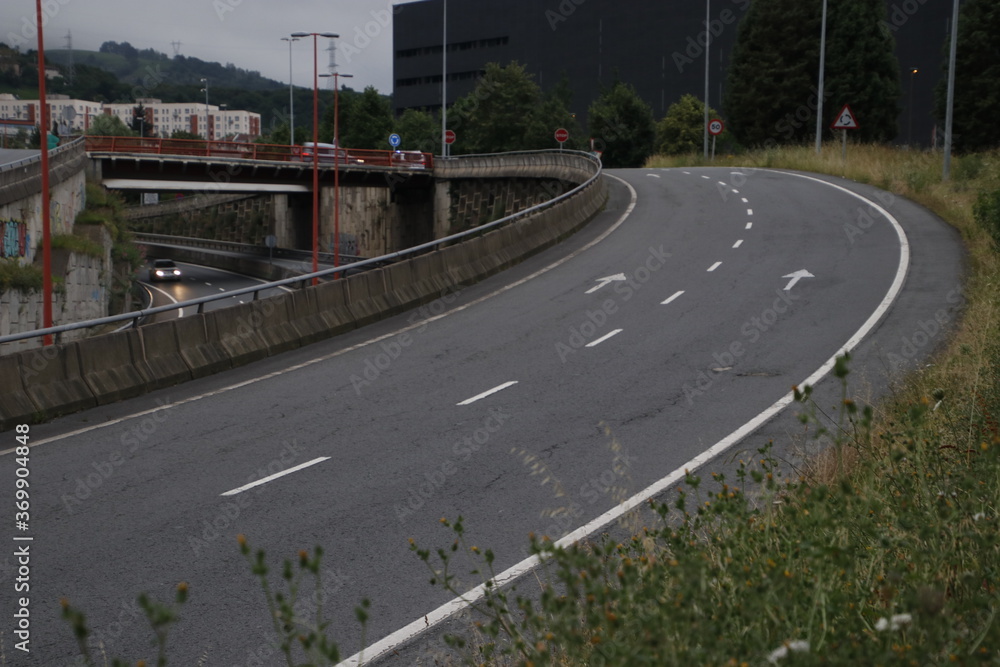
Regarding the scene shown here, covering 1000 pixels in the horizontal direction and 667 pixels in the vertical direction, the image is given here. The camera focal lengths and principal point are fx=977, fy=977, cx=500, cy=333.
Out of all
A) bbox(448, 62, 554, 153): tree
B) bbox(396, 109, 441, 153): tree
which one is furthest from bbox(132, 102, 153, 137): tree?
bbox(448, 62, 554, 153): tree

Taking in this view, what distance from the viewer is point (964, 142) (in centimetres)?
4928

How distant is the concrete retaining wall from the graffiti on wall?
19296mm

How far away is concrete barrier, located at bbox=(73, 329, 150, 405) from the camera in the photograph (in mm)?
14180

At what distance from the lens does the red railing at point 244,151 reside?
5391cm

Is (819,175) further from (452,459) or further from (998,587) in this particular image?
(998,587)

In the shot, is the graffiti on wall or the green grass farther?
the graffiti on wall

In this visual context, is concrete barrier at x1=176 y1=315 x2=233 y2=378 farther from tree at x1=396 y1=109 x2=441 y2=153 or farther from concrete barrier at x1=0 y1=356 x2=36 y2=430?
tree at x1=396 y1=109 x2=441 y2=153

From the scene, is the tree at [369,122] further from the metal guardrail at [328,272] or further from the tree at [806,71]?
the tree at [806,71]

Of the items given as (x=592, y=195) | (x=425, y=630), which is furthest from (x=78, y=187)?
(x=425, y=630)

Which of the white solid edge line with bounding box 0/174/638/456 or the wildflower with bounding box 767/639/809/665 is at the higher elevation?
the wildflower with bounding box 767/639/809/665

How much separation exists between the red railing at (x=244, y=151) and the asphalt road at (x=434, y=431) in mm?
36864

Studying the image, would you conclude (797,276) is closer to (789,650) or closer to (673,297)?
(673,297)

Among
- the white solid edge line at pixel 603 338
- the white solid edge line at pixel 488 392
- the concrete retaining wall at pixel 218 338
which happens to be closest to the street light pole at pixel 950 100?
the concrete retaining wall at pixel 218 338

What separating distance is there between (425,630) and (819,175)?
129ft
